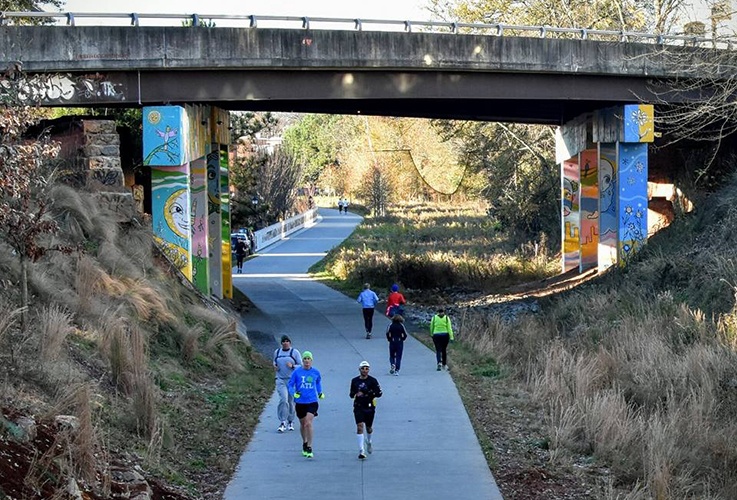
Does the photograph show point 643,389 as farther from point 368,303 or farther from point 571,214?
point 571,214

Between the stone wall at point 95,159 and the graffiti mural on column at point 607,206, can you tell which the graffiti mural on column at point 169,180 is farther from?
the graffiti mural on column at point 607,206

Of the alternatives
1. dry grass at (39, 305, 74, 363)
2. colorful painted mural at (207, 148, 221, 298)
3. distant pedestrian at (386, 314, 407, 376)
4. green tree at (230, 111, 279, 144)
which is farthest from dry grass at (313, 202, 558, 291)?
dry grass at (39, 305, 74, 363)

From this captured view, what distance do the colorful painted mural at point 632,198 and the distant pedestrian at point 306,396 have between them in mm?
21441

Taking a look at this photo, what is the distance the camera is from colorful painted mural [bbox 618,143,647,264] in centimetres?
3350

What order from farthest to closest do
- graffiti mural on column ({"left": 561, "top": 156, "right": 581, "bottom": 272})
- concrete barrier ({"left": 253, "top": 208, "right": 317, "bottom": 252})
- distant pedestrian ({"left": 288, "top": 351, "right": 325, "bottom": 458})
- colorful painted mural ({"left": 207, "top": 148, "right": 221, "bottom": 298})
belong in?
1. concrete barrier ({"left": 253, "top": 208, "right": 317, "bottom": 252})
2. graffiti mural on column ({"left": 561, "top": 156, "right": 581, "bottom": 272})
3. colorful painted mural ({"left": 207, "top": 148, "right": 221, "bottom": 298})
4. distant pedestrian ({"left": 288, "top": 351, "right": 325, "bottom": 458})

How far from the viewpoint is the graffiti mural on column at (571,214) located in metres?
40.5

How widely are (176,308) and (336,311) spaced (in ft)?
39.6

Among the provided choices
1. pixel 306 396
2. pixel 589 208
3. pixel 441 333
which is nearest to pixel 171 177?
pixel 441 333

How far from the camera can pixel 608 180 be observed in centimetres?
3491

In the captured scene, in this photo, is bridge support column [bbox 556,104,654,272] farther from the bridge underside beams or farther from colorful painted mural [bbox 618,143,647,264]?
the bridge underside beams

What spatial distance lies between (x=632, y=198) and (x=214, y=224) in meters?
13.4

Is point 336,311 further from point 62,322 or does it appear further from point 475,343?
point 62,322

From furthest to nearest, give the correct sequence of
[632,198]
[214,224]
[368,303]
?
[214,224]
[632,198]
[368,303]

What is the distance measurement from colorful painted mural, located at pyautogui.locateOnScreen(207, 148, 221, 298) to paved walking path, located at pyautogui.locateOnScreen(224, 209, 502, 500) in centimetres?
730
